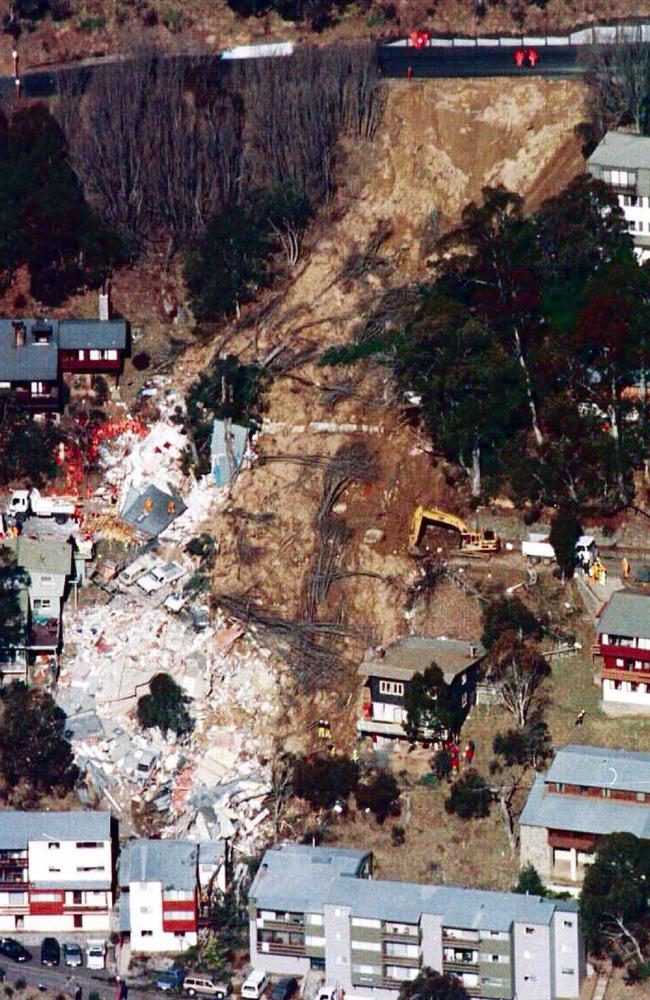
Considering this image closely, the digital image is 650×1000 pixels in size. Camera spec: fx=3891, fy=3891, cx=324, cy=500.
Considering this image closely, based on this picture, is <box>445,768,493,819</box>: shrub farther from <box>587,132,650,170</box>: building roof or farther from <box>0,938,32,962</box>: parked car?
<box>587,132,650,170</box>: building roof

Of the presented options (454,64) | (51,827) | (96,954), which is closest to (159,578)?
(51,827)

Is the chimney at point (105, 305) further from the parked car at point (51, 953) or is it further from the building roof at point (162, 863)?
the parked car at point (51, 953)

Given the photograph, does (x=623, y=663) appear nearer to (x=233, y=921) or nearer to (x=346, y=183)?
(x=233, y=921)

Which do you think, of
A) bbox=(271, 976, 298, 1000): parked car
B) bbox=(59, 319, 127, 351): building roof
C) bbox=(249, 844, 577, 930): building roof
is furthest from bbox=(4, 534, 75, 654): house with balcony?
bbox=(271, 976, 298, 1000): parked car

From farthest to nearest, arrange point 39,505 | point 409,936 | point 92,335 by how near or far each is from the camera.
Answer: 1. point 92,335
2. point 39,505
3. point 409,936

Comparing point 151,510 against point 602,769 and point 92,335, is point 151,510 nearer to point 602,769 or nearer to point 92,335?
point 92,335

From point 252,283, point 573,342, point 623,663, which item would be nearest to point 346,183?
point 252,283

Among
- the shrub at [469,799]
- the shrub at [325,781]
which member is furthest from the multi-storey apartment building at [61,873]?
the shrub at [469,799]
